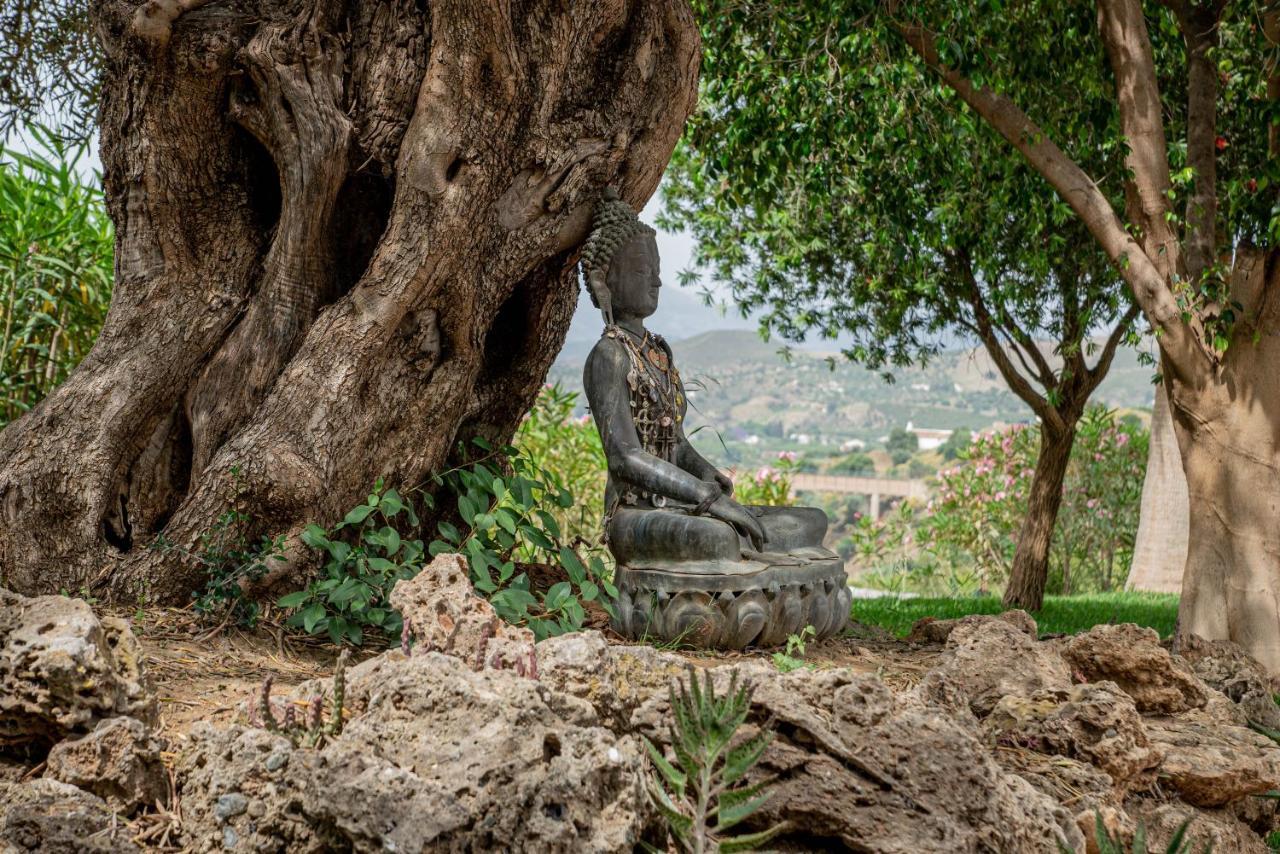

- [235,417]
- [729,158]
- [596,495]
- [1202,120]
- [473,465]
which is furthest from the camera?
[596,495]

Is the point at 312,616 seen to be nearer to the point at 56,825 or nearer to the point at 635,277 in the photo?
the point at 56,825

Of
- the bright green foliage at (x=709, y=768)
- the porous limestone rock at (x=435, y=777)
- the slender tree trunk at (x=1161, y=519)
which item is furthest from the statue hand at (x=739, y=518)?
the slender tree trunk at (x=1161, y=519)

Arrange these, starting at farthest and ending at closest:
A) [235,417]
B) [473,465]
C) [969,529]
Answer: [969,529] < [473,465] < [235,417]

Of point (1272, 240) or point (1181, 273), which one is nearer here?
point (1272, 240)

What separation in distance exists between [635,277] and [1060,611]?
5284mm

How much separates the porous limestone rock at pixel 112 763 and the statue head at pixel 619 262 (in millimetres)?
3169

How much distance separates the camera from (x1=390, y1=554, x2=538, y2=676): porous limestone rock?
3.20 meters

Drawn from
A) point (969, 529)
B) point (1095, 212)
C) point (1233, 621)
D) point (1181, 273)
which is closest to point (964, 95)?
point (1095, 212)

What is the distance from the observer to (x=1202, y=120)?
20.5ft

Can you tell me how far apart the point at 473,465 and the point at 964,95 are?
348 cm

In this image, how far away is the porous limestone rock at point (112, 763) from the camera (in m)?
2.56

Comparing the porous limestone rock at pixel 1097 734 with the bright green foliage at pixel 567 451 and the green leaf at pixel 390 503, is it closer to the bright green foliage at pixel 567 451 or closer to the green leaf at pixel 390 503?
the green leaf at pixel 390 503

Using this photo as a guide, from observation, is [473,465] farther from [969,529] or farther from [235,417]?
[969,529]

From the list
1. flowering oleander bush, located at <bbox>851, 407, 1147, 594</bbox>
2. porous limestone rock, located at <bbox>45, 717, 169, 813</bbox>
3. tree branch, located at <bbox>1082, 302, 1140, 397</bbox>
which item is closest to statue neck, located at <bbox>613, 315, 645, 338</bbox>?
porous limestone rock, located at <bbox>45, 717, 169, 813</bbox>
